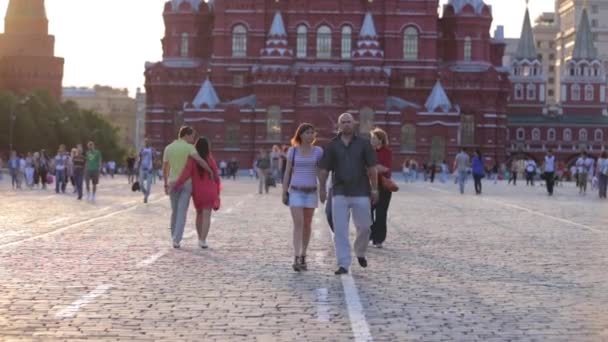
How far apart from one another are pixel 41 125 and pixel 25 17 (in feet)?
157

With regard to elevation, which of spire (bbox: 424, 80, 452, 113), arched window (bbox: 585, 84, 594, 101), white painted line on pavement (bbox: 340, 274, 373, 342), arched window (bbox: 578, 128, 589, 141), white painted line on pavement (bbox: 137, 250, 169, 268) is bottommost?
white painted line on pavement (bbox: 340, 274, 373, 342)

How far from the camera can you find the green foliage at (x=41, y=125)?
100 metres

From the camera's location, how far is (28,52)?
495 ft

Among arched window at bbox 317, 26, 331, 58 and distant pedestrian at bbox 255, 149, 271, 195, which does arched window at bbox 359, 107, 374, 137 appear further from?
distant pedestrian at bbox 255, 149, 271, 195

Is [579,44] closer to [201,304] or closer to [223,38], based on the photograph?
[223,38]

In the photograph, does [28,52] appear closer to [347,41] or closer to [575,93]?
[347,41]

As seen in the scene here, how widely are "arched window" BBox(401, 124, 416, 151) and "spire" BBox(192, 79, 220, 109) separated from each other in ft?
46.5

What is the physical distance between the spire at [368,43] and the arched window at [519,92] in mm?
47698

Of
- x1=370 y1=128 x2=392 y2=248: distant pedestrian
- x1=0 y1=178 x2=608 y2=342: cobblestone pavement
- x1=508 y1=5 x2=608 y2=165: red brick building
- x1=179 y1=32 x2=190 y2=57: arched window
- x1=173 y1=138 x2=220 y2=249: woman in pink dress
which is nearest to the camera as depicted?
x1=0 y1=178 x2=608 y2=342: cobblestone pavement

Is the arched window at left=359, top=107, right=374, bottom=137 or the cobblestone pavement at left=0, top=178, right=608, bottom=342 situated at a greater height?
the arched window at left=359, top=107, right=374, bottom=137

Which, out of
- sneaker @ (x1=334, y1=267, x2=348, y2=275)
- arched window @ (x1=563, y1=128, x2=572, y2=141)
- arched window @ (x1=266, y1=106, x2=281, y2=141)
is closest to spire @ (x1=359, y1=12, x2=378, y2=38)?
arched window @ (x1=266, y1=106, x2=281, y2=141)

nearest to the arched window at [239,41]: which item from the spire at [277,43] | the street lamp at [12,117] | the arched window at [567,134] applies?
the spire at [277,43]

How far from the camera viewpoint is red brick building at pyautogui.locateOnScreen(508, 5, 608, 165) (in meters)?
135

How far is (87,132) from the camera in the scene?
11156 centimetres
